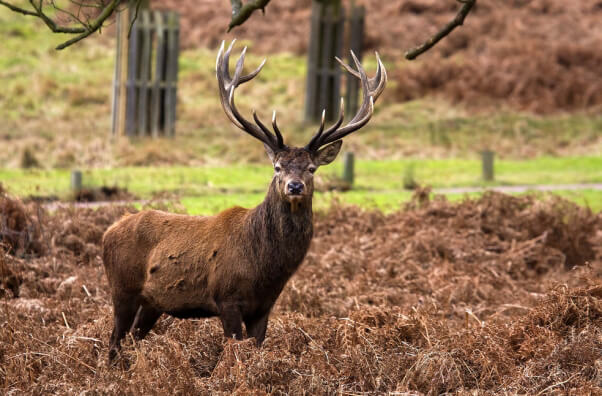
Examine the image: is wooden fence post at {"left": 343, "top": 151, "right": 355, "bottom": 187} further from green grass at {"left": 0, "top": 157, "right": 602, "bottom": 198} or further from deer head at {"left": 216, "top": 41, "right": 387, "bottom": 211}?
deer head at {"left": 216, "top": 41, "right": 387, "bottom": 211}

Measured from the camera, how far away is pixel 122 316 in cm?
876

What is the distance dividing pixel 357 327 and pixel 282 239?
1.37 metres

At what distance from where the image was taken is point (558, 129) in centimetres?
2633

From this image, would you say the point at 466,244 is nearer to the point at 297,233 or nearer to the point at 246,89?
the point at 297,233

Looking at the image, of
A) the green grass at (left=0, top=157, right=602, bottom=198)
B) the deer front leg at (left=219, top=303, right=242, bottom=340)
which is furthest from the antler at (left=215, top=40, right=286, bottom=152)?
the green grass at (left=0, top=157, right=602, bottom=198)

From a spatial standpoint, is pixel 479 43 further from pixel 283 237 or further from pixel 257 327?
pixel 257 327

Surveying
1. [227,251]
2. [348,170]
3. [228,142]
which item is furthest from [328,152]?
[228,142]

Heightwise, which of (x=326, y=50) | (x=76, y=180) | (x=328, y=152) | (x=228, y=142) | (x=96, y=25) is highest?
(x=326, y=50)

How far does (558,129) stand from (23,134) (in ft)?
47.5

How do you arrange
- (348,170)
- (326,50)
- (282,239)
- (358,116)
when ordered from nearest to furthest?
(282,239) → (358,116) → (348,170) → (326,50)

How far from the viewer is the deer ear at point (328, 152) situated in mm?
8625

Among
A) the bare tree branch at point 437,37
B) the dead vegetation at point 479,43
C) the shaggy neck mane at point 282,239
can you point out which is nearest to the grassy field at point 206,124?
the dead vegetation at point 479,43

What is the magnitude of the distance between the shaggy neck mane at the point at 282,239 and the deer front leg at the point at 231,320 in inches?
16.0

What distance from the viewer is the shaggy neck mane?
27.1ft
